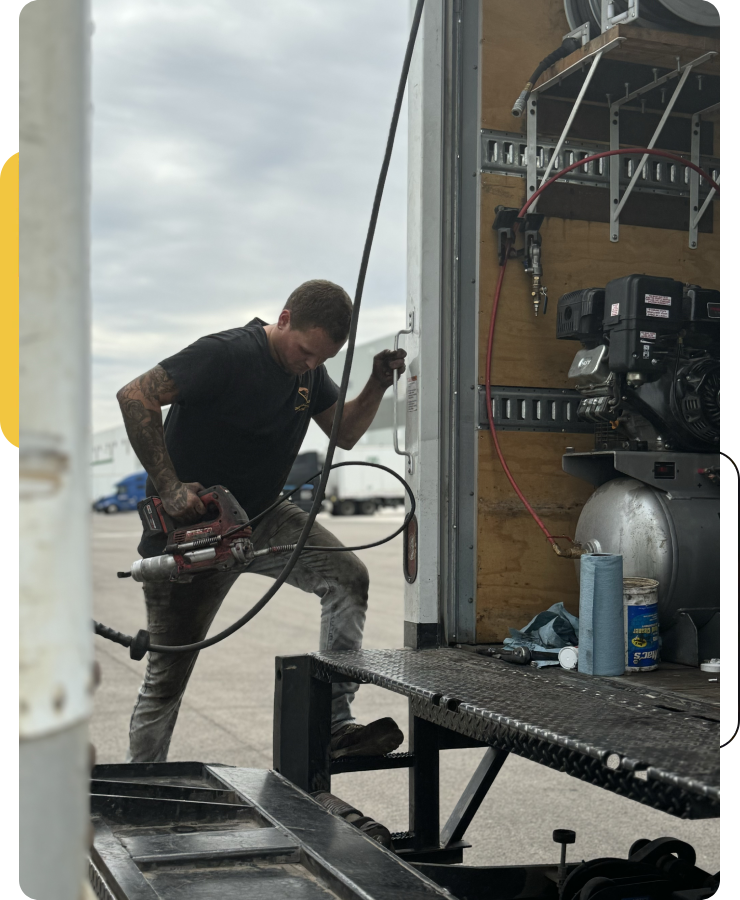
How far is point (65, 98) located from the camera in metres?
0.80

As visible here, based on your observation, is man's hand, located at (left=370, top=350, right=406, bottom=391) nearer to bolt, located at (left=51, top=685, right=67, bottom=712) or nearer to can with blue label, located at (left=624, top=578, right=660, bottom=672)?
can with blue label, located at (left=624, top=578, right=660, bottom=672)

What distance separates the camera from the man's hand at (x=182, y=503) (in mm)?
3365

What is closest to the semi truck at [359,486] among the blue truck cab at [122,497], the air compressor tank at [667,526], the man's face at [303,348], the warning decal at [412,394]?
the blue truck cab at [122,497]

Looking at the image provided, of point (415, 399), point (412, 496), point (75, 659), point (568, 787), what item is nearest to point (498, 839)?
point (568, 787)

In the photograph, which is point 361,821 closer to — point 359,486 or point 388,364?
point 388,364

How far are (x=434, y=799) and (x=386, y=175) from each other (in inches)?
79.0

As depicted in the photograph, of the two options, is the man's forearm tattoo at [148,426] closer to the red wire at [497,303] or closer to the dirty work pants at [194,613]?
the dirty work pants at [194,613]

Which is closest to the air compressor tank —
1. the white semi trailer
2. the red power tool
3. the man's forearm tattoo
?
the red power tool

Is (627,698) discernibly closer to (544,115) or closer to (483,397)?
(483,397)

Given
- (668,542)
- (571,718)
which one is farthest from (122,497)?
(571,718)

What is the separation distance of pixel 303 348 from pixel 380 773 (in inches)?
110

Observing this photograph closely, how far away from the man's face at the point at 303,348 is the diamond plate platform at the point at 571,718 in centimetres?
112

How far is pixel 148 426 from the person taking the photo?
337 cm

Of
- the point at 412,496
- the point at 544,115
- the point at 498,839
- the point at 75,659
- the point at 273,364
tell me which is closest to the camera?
the point at 75,659
